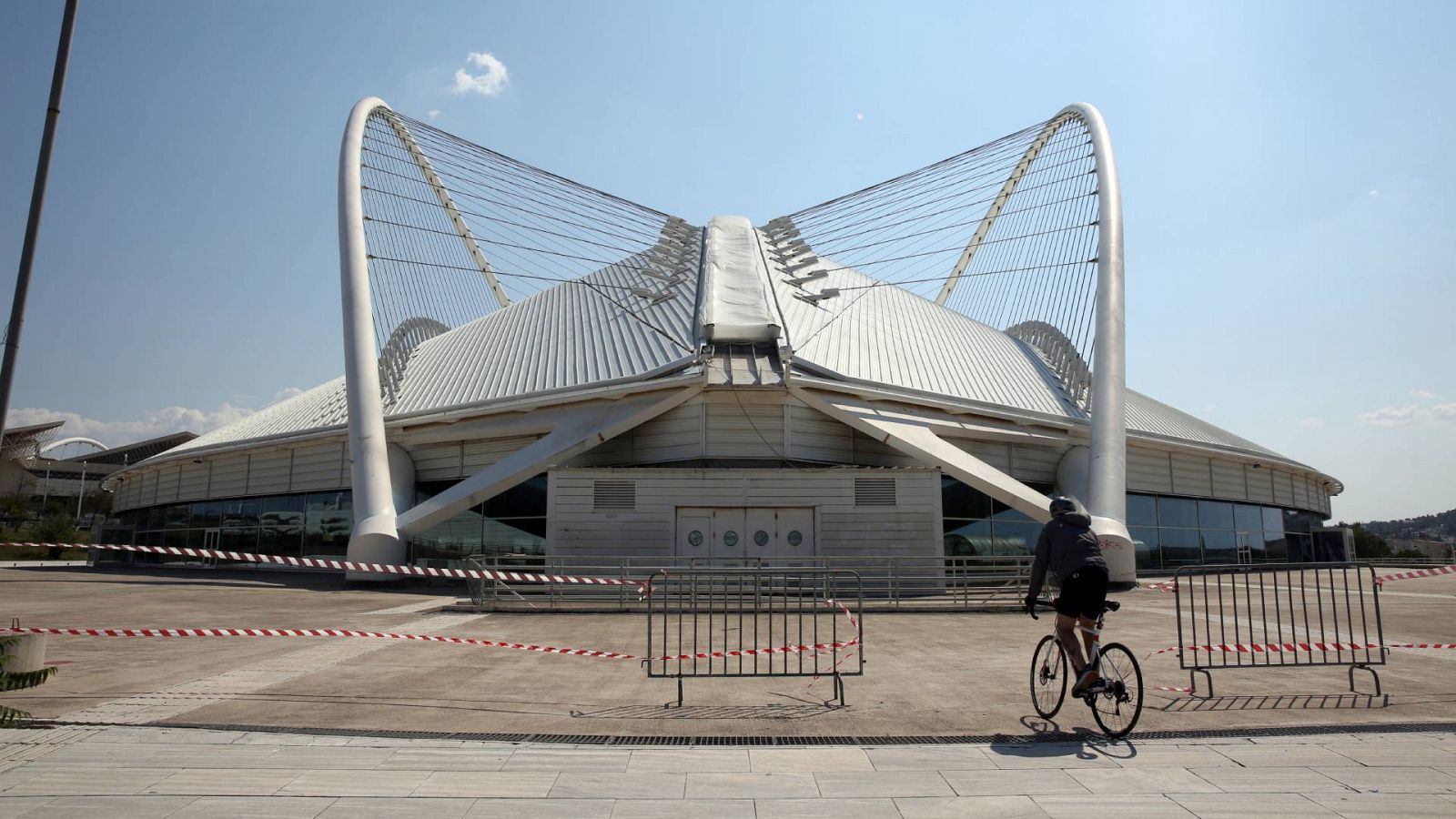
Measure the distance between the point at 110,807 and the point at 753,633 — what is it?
27.3 feet

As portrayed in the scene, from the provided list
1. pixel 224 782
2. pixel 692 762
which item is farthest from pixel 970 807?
pixel 224 782

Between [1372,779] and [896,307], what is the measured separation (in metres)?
29.0

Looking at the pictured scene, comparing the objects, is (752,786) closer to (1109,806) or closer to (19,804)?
(1109,806)

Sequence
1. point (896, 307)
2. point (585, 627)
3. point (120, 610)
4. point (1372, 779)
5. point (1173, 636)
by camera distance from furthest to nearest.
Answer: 1. point (896, 307)
2. point (120, 610)
3. point (585, 627)
4. point (1173, 636)
5. point (1372, 779)

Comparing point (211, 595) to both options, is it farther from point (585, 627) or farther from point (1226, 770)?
point (1226, 770)

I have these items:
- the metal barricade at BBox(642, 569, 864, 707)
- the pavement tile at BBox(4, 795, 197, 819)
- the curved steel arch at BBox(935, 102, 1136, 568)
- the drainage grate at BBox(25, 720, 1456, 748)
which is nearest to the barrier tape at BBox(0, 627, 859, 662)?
the metal barricade at BBox(642, 569, 864, 707)

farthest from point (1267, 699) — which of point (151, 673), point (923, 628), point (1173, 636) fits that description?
point (151, 673)

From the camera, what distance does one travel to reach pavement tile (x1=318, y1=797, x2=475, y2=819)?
4.83m

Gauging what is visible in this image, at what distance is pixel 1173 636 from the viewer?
13.4 meters

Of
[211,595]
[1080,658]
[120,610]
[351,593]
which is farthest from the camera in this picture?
[351,593]

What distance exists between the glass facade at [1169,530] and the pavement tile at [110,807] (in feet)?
72.2

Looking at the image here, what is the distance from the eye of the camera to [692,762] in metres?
6.00

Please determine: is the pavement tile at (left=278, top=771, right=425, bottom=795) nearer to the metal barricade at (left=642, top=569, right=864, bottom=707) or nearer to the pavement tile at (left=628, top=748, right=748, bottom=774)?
the pavement tile at (left=628, top=748, right=748, bottom=774)

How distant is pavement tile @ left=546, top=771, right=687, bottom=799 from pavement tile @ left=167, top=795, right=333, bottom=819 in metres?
1.28
